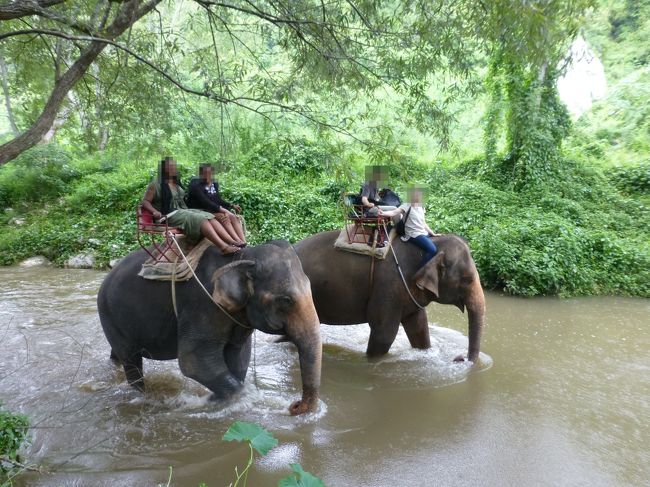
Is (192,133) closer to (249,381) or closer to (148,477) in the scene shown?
(249,381)

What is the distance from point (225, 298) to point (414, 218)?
7.65 feet

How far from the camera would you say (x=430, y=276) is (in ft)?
17.0

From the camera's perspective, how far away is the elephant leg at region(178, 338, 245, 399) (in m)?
4.07

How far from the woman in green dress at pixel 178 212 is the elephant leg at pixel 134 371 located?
120 centimetres

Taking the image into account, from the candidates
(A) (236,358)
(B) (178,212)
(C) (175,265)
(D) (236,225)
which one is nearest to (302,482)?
(A) (236,358)

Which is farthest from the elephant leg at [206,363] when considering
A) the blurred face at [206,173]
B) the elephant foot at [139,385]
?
the blurred face at [206,173]

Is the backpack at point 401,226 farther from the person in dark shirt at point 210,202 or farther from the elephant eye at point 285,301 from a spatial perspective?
the elephant eye at point 285,301

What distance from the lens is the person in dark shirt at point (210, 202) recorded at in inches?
171

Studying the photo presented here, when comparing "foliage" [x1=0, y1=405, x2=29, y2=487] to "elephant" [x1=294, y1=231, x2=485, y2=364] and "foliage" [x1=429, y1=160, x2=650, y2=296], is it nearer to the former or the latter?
"elephant" [x1=294, y1=231, x2=485, y2=364]

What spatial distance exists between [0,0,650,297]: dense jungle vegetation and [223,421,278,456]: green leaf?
273 cm

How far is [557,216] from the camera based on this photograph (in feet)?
35.7

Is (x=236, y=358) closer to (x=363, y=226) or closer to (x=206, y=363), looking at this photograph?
(x=206, y=363)

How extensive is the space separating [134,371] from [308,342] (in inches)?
73.7

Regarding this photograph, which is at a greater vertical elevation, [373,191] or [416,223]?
[373,191]
